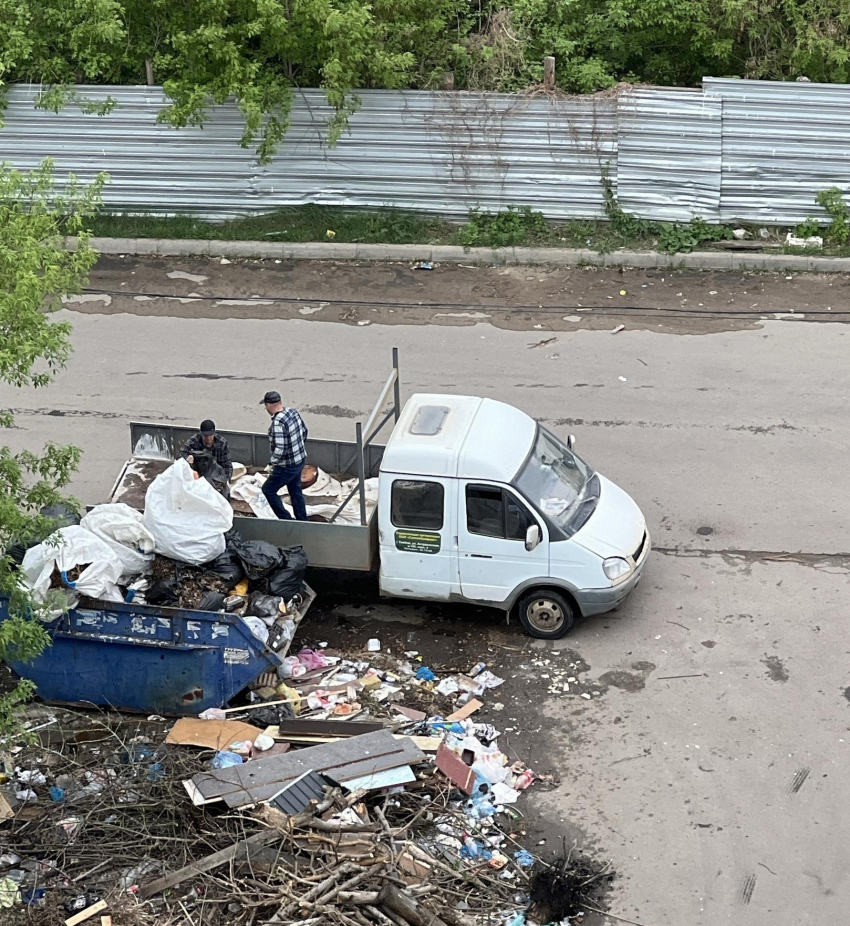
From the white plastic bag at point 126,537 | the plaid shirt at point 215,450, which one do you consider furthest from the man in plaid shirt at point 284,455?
the white plastic bag at point 126,537

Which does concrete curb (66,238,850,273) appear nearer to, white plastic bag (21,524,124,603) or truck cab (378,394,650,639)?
truck cab (378,394,650,639)

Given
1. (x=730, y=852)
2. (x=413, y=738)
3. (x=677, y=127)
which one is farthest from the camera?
(x=677, y=127)

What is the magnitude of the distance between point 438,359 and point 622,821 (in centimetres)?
754

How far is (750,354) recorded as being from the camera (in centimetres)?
1532

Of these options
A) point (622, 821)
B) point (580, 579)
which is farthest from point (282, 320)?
point (622, 821)

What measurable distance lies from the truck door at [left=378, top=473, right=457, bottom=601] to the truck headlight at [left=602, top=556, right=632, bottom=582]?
1.31m

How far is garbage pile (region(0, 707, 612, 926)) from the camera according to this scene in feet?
26.6

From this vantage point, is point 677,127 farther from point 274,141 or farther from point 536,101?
point 274,141

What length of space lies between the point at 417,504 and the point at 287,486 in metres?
1.53

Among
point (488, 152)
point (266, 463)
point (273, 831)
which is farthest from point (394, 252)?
point (273, 831)

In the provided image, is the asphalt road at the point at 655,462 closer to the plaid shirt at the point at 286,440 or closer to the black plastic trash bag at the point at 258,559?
the black plastic trash bag at the point at 258,559

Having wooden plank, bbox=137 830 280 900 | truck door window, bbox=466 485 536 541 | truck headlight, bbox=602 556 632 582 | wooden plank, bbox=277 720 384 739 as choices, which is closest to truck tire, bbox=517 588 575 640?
truck headlight, bbox=602 556 632 582

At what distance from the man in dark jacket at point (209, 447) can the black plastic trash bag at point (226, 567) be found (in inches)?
51.7

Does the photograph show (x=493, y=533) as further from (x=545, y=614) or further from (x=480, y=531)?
(x=545, y=614)
